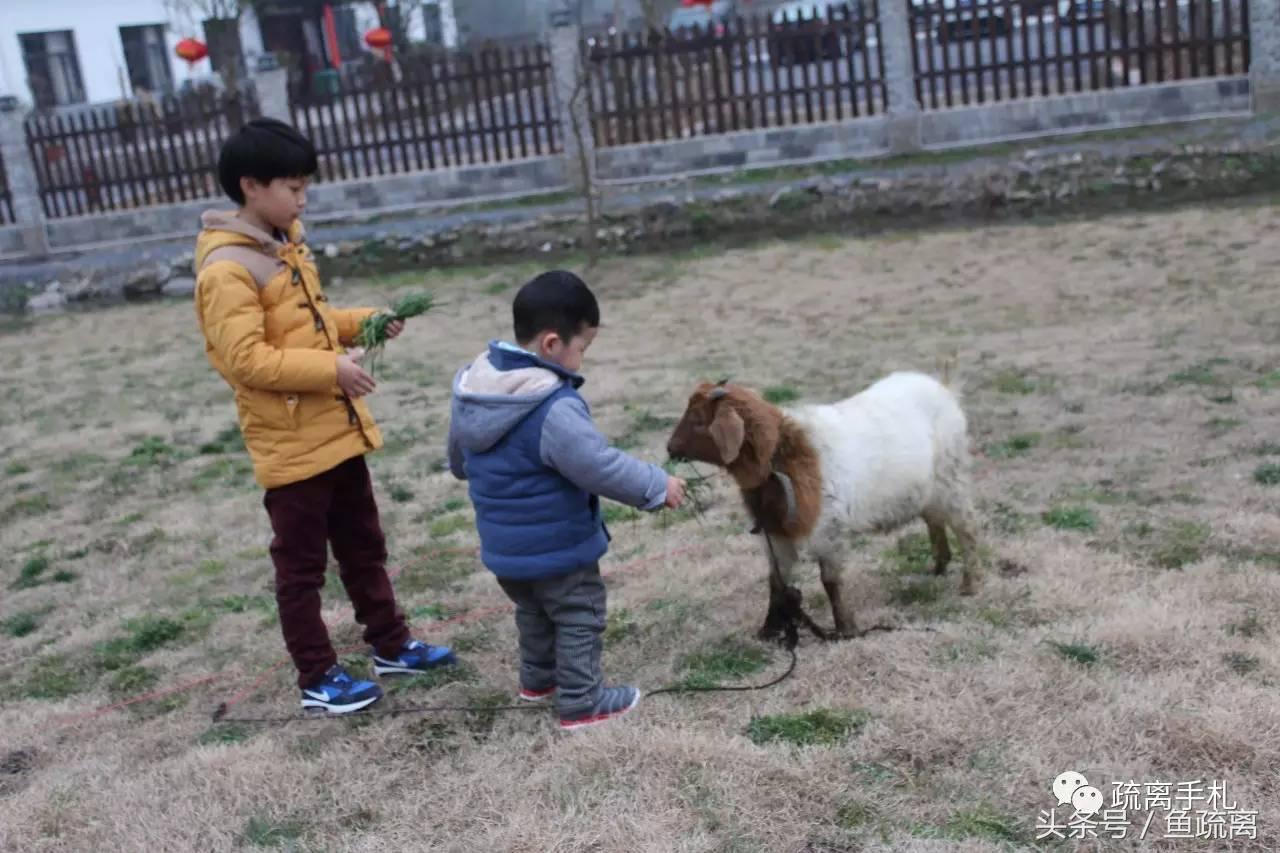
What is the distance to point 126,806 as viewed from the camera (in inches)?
140

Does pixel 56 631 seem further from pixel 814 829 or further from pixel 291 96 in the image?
pixel 291 96

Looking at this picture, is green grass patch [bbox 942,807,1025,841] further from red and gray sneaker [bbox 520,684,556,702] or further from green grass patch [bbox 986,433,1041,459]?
green grass patch [bbox 986,433,1041,459]

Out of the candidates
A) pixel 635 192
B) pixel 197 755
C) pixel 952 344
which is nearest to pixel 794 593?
pixel 197 755

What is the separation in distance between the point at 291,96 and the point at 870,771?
16621 mm

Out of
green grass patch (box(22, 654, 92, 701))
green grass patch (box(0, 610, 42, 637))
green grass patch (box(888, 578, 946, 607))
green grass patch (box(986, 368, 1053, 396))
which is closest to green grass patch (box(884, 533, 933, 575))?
green grass patch (box(888, 578, 946, 607))

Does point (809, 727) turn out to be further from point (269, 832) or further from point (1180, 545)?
point (1180, 545)

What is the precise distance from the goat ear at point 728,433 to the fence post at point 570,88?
13.2m

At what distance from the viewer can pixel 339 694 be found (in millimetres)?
4051

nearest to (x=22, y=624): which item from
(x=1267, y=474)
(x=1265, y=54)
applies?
(x=1267, y=474)

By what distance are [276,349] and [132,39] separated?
34834 mm

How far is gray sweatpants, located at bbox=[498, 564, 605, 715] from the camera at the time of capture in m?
3.61

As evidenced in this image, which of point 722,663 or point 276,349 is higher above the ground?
point 276,349

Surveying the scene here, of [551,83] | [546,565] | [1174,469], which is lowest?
[1174,469]

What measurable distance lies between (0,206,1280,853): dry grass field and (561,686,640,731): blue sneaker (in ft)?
0.21
